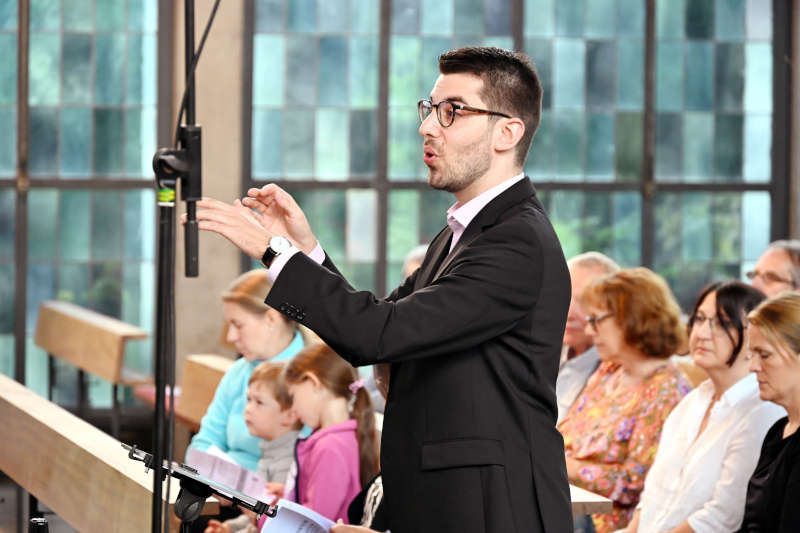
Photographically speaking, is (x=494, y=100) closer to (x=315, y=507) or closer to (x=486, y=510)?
(x=486, y=510)

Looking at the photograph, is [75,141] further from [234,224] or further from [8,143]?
[234,224]

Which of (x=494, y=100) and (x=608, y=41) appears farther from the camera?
(x=608, y=41)

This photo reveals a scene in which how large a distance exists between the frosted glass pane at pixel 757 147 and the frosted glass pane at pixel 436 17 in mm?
1874

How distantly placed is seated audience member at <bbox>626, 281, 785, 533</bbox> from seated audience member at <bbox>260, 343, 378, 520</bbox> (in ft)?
2.91

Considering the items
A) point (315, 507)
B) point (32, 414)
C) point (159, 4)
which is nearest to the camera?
point (315, 507)

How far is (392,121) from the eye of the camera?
705cm

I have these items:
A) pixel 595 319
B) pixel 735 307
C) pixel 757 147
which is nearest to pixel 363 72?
pixel 757 147

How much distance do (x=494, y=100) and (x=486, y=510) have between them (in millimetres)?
684

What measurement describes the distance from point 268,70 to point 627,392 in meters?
3.78

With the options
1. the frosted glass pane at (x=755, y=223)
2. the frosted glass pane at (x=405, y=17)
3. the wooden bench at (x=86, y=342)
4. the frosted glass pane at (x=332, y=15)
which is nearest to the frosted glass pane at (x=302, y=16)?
the frosted glass pane at (x=332, y=15)

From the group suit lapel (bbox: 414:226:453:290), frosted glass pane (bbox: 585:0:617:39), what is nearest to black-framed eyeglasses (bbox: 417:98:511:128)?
suit lapel (bbox: 414:226:453:290)

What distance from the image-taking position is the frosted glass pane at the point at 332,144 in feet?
23.1

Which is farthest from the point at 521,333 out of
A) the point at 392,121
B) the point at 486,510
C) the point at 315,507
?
the point at 392,121

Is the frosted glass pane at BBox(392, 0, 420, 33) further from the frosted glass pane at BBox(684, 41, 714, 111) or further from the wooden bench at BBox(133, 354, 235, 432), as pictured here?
the wooden bench at BBox(133, 354, 235, 432)
